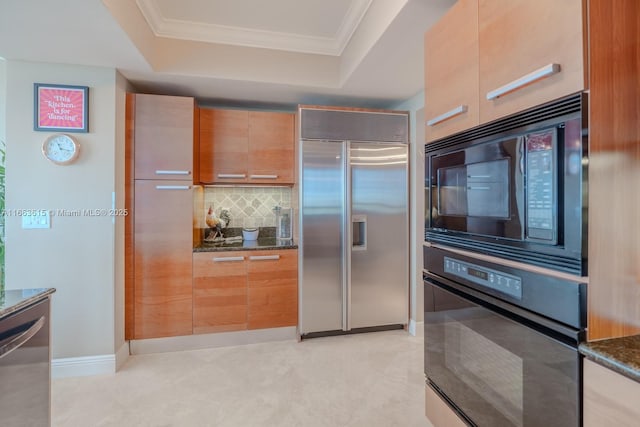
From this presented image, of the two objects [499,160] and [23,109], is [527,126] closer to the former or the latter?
[499,160]

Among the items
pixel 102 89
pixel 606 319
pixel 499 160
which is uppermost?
pixel 102 89

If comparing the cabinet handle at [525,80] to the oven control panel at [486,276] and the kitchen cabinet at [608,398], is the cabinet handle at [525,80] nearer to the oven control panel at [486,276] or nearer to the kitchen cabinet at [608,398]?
the oven control panel at [486,276]

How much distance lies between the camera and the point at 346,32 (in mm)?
2455

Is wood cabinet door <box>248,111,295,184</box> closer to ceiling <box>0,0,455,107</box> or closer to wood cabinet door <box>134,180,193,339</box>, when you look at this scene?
ceiling <box>0,0,455,107</box>

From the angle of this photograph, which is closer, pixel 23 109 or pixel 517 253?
pixel 517 253

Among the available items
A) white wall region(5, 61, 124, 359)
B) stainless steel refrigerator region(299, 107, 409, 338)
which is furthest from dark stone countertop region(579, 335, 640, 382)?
white wall region(5, 61, 124, 359)

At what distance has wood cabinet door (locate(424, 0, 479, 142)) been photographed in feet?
4.08

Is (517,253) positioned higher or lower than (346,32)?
lower

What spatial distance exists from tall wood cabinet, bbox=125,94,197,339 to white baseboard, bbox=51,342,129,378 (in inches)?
9.9

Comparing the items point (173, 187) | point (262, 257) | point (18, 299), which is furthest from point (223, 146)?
point (18, 299)

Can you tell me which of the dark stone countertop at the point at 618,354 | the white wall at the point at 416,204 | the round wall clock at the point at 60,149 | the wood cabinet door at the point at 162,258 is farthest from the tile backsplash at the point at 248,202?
the dark stone countertop at the point at 618,354

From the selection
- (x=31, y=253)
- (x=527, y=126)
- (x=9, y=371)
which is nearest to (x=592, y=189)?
→ (x=527, y=126)

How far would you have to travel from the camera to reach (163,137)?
2645 millimetres

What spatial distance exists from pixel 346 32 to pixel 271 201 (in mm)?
1787
